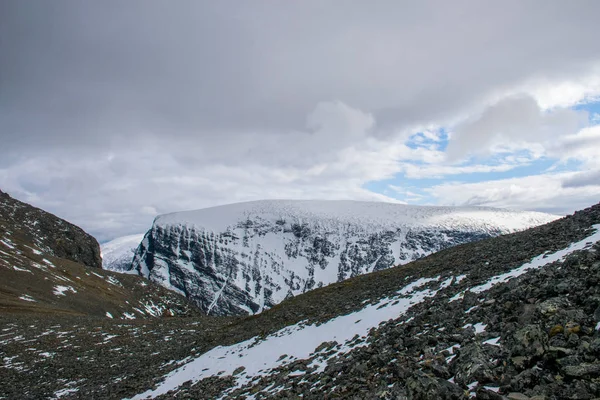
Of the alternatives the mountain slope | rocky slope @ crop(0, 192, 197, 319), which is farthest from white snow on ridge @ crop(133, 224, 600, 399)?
rocky slope @ crop(0, 192, 197, 319)

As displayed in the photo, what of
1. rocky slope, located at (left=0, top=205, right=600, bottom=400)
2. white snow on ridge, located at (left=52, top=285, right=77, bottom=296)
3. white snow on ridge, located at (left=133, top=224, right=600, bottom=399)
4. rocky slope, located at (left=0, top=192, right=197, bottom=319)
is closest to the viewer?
rocky slope, located at (left=0, top=205, right=600, bottom=400)

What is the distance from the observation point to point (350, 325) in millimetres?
21281

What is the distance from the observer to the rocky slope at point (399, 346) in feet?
27.7

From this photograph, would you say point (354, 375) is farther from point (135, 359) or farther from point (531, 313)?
point (135, 359)

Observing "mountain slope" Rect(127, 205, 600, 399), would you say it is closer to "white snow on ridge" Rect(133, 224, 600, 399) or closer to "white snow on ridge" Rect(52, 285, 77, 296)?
"white snow on ridge" Rect(133, 224, 600, 399)

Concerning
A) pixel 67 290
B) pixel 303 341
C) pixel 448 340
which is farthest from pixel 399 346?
pixel 67 290

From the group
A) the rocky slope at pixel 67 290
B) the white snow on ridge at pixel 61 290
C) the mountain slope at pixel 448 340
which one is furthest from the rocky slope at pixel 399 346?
the white snow on ridge at pixel 61 290

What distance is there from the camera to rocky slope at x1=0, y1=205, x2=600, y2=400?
844cm

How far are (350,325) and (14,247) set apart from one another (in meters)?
160

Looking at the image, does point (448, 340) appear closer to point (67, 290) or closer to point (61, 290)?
point (61, 290)

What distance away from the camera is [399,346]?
13570 millimetres

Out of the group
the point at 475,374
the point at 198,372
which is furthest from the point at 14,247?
the point at 475,374

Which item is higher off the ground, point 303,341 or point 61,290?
point 303,341

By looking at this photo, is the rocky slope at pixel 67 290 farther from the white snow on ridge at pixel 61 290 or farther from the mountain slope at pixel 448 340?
the mountain slope at pixel 448 340
